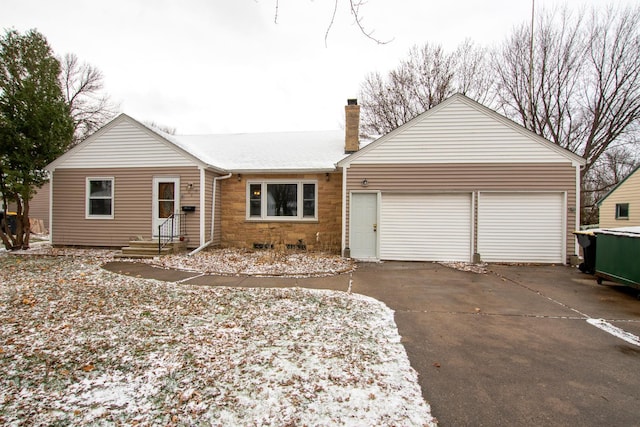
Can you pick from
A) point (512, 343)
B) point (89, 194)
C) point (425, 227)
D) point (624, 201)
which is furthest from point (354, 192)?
point (624, 201)

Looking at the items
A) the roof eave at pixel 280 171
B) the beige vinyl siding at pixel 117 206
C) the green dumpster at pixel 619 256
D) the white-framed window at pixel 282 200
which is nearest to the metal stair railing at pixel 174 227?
the beige vinyl siding at pixel 117 206

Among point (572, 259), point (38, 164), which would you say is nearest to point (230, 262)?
point (38, 164)

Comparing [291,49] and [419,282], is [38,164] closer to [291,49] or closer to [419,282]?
[291,49]

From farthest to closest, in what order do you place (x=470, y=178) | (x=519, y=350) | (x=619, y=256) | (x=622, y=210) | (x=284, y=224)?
(x=622, y=210)
(x=284, y=224)
(x=470, y=178)
(x=619, y=256)
(x=519, y=350)

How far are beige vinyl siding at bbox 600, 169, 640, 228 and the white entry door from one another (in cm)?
1537

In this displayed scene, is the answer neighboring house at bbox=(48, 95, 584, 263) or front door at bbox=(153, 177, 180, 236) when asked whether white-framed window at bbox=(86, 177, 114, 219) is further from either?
front door at bbox=(153, 177, 180, 236)

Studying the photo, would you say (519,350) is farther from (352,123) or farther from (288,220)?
(352,123)

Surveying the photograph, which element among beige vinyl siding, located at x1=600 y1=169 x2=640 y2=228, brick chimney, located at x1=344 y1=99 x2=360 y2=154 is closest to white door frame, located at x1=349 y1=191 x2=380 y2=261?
brick chimney, located at x1=344 y1=99 x2=360 y2=154

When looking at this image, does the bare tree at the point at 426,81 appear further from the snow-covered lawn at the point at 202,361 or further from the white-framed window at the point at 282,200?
the snow-covered lawn at the point at 202,361

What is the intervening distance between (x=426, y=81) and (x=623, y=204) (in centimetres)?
1333

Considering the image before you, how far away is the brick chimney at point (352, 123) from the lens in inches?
458

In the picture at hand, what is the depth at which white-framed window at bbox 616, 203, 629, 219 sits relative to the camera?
16.6m

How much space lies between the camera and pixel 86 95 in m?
24.8

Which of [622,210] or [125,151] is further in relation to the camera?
[622,210]
